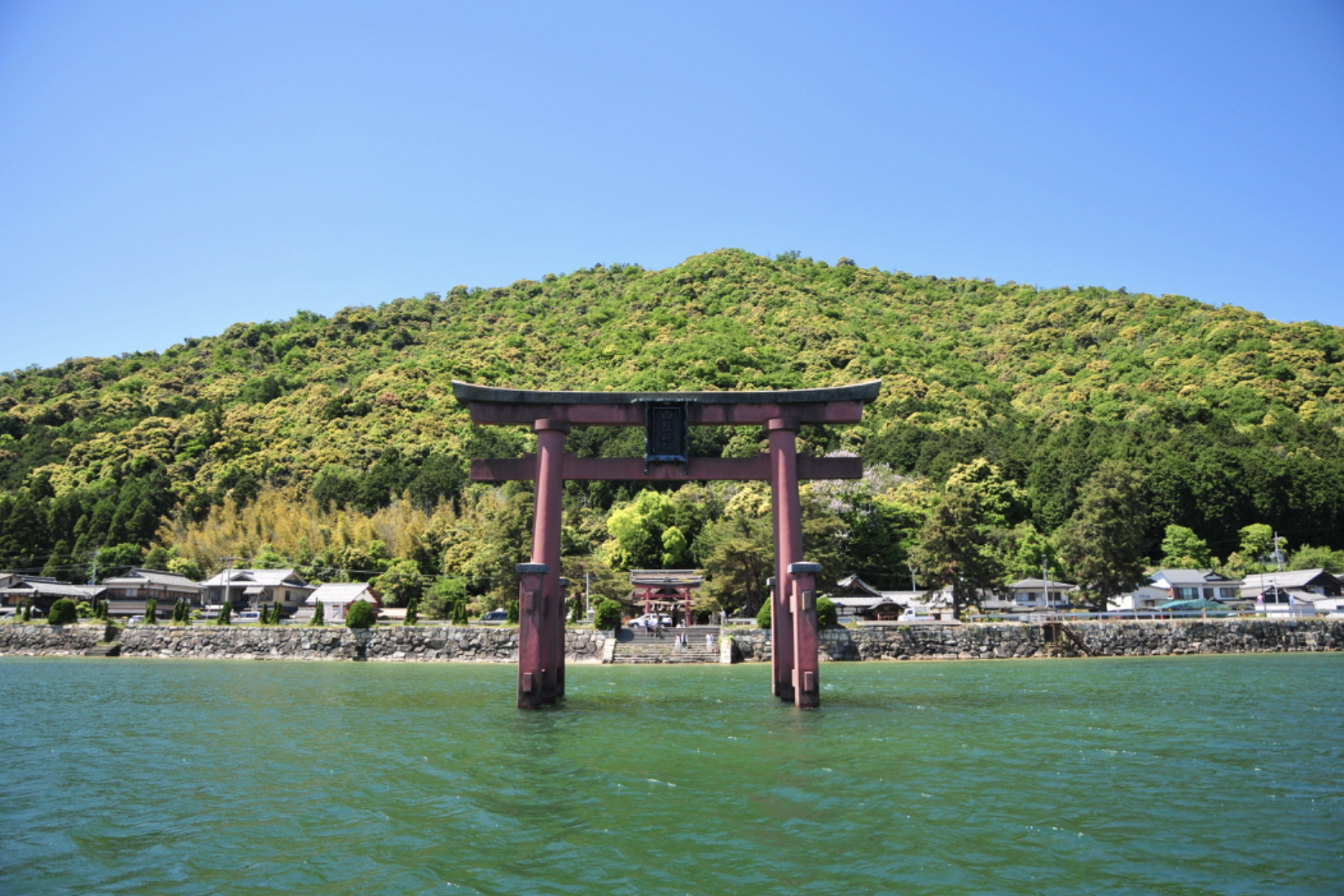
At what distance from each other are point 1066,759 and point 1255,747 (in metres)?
3.15

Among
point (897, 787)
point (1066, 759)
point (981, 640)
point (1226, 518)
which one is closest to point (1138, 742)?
point (1066, 759)

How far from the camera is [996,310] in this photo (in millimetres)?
110938

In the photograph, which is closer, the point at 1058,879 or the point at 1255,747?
the point at 1058,879

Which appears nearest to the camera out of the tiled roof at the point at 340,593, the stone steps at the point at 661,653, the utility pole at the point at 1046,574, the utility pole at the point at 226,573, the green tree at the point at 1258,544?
the stone steps at the point at 661,653

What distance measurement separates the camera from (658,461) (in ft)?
57.5

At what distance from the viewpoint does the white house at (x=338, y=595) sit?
5134 cm

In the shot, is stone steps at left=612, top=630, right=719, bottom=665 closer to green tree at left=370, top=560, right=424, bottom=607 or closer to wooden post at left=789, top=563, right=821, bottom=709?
wooden post at left=789, top=563, right=821, bottom=709

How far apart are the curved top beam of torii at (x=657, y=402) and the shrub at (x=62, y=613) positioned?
1367 inches

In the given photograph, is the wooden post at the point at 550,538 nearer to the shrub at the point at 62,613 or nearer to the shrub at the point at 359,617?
the shrub at the point at 359,617

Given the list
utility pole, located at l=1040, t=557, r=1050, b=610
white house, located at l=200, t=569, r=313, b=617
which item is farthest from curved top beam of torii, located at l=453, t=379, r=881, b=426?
white house, located at l=200, t=569, r=313, b=617

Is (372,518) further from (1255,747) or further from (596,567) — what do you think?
(1255,747)

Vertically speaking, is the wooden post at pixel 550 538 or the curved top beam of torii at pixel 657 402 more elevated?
the curved top beam of torii at pixel 657 402

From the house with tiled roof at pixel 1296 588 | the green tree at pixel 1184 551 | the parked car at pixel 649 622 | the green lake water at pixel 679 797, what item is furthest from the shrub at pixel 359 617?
the green tree at pixel 1184 551

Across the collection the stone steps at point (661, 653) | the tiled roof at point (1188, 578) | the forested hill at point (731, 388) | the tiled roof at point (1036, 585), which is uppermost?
the forested hill at point (731, 388)
